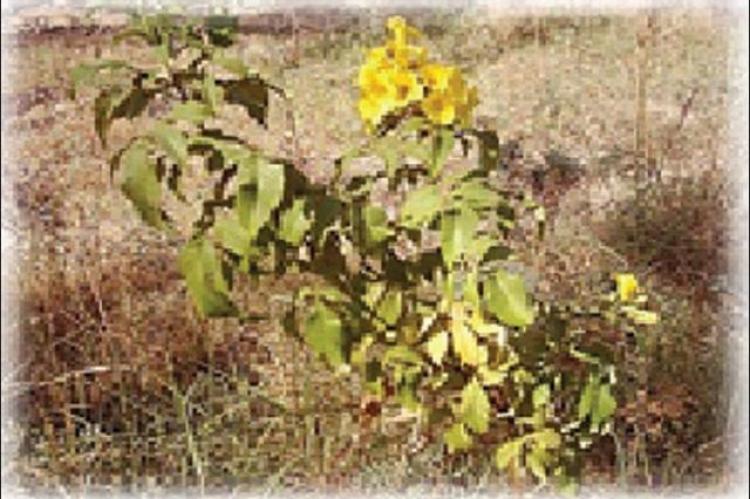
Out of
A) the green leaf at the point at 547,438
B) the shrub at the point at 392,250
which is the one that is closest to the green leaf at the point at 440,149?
the shrub at the point at 392,250

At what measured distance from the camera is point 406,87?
1350mm

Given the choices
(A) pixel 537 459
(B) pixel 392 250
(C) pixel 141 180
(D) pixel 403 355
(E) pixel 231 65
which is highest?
(E) pixel 231 65

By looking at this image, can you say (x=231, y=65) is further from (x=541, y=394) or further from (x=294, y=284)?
(x=294, y=284)

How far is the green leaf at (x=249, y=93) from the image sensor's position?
4.54 feet

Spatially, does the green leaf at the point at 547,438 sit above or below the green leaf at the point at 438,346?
below

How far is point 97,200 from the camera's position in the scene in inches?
113

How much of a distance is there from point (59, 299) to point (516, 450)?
3.75 feet

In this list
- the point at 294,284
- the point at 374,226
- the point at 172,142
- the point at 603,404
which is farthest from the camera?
the point at 294,284

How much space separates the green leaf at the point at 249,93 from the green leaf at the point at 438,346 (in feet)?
0.99

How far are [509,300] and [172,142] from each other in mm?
366

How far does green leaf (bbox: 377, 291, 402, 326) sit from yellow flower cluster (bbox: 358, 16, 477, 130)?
7.6 inches

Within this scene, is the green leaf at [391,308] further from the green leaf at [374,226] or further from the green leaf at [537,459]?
the green leaf at [537,459]

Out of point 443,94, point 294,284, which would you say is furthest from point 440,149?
point 294,284

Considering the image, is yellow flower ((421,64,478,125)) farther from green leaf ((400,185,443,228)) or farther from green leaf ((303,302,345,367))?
green leaf ((303,302,345,367))
